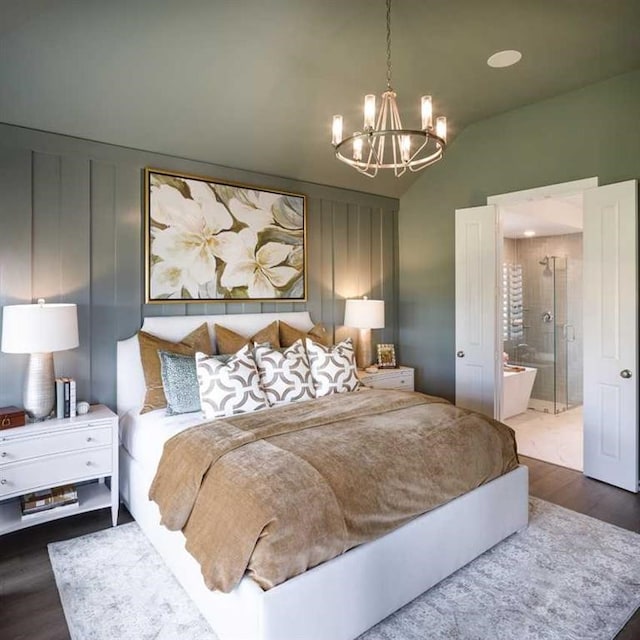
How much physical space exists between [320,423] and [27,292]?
217cm

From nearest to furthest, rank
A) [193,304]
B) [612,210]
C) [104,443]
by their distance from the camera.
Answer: [104,443], [612,210], [193,304]

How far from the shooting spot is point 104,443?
2.83 m

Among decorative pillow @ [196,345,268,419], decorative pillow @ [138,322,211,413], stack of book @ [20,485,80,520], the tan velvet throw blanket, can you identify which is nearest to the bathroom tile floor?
the tan velvet throw blanket

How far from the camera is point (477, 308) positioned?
435 cm

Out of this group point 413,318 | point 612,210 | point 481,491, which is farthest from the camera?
point 413,318

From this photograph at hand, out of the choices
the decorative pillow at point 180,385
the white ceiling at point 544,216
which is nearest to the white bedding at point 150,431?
the decorative pillow at point 180,385

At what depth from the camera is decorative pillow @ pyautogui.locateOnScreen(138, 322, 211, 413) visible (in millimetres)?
3076

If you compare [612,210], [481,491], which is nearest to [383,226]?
[612,210]

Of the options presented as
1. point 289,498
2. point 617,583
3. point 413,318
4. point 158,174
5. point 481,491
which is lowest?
point 617,583

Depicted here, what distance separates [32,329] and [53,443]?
27.2 inches

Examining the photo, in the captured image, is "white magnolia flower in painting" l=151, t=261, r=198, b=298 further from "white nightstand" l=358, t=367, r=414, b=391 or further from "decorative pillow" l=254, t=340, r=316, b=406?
"white nightstand" l=358, t=367, r=414, b=391

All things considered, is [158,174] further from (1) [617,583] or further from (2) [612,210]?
(1) [617,583]

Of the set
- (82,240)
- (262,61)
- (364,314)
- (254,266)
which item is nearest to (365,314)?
Answer: (364,314)

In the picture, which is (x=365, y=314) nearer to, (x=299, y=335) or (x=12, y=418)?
(x=299, y=335)
